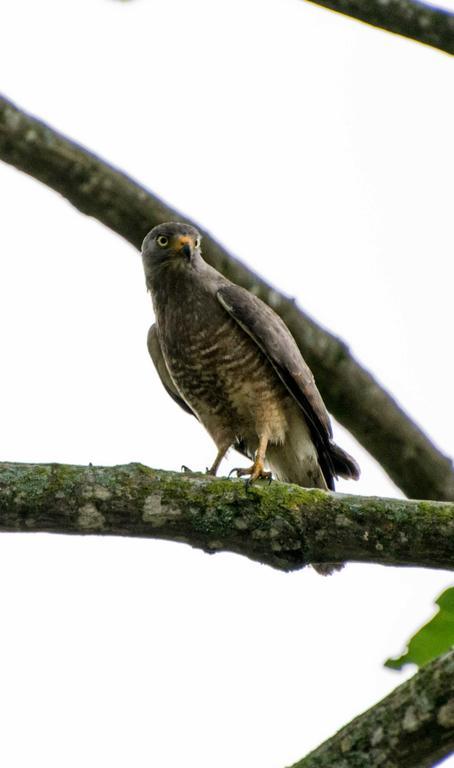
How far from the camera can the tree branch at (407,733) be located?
121 inches

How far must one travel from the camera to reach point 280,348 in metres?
6.79

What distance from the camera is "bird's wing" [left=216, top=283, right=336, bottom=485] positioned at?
6770 millimetres

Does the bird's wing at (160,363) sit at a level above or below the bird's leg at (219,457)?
above

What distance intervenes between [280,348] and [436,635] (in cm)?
323

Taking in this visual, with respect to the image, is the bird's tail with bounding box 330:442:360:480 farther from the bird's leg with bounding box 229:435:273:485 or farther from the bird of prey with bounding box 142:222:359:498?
the bird's leg with bounding box 229:435:273:485

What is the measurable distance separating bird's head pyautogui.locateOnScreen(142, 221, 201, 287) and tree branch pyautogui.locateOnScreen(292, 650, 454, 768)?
4.32m

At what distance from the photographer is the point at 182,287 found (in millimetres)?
7238

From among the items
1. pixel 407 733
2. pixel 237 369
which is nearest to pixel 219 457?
pixel 237 369

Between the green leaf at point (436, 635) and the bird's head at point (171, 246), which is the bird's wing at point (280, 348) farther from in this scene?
the green leaf at point (436, 635)

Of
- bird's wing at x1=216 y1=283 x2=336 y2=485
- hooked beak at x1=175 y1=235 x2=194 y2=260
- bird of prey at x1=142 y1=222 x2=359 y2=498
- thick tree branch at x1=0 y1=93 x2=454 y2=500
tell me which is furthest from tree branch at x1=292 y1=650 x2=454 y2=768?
hooked beak at x1=175 y1=235 x2=194 y2=260

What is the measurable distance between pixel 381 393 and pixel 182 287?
1.56m

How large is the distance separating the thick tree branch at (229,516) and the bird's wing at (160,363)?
10.3 feet

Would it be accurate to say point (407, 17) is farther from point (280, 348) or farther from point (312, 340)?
point (280, 348)

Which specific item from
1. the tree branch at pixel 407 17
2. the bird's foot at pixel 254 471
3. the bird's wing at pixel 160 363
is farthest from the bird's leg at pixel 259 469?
the tree branch at pixel 407 17
